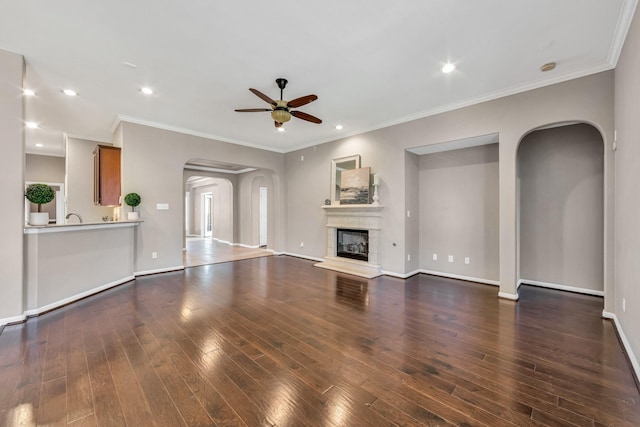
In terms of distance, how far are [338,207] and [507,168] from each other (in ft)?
10.4

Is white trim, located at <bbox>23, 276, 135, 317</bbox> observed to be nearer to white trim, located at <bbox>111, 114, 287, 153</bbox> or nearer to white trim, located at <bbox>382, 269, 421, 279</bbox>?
white trim, located at <bbox>111, 114, 287, 153</bbox>

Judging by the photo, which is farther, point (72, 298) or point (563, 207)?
point (563, 207)

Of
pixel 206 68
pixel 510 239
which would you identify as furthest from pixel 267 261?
pixel 510 239

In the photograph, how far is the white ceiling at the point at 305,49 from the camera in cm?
232

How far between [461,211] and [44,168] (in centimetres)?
1083

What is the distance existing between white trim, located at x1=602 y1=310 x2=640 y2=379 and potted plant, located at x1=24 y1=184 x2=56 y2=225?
5851 millimetres

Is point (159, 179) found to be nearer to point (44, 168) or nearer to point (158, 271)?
point (158, 271)

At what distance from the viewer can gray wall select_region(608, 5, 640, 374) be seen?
217 centimetres

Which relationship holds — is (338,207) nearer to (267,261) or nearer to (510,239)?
(267,261)

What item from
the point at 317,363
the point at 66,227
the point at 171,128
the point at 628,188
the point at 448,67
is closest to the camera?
the point at 317,363

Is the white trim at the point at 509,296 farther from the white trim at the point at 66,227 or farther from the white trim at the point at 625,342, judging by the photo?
the white trim at the point at 66,227

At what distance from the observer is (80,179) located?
6070 mm

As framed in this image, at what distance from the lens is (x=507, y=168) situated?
12.6ft

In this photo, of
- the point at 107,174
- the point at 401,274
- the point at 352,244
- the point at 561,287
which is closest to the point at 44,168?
the point at 107,174
